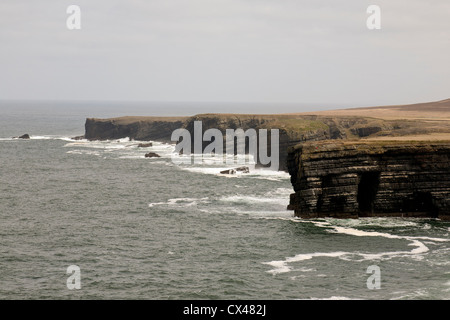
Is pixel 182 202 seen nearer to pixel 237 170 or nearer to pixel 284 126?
pixel 237 170

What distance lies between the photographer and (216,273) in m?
53.9

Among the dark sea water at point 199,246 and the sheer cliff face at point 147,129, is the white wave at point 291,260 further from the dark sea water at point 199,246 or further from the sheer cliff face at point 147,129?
the sheer cliff face at point 147,129

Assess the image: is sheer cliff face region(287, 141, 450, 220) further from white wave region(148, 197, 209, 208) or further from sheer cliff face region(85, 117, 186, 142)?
sheer cliff face region(85, 117, 186, 142)

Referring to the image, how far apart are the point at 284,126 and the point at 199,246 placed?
69266 millimetres

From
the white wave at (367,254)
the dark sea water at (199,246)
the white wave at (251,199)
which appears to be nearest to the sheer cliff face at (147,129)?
the dark sea water at (199,246)

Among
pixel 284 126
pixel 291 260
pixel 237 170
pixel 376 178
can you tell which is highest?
pixel 284 126

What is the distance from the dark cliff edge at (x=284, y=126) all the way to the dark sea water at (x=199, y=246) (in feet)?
78.5

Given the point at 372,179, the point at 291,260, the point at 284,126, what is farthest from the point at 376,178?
the point at 284,126

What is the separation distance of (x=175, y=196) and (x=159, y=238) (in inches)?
1057

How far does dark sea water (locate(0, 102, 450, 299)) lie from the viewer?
1962 inches

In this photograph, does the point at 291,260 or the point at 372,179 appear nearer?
the point at 291,260

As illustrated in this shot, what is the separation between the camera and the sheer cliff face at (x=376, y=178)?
73.3 meters

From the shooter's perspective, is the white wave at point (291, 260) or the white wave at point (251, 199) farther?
the white wave at point (251, 199)

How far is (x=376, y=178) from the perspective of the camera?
75.2 meters
